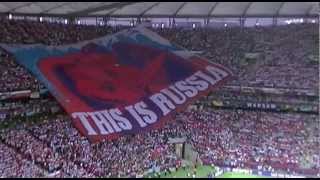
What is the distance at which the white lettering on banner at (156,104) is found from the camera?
3294 cm

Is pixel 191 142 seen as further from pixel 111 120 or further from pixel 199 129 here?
pixel 111 120

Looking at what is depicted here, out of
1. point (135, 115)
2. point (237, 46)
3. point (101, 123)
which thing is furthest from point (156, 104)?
point (237, 46)

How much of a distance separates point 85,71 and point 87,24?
8.36 meters

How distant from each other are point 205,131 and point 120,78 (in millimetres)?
6407

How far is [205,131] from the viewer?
34969 millimetres

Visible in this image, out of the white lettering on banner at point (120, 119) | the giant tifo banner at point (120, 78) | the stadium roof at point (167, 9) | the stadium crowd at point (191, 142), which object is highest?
the stadium roof at point (167, 9)

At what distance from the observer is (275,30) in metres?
41.3

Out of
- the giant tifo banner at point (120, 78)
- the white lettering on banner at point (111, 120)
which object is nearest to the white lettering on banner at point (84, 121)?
the giant tifo banner at point (120, 78)

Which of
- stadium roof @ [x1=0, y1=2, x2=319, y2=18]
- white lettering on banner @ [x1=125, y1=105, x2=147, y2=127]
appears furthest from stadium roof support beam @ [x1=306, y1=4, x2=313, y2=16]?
white lettering on banner @ [x1=125, y1=105, x2=147, y2=127]

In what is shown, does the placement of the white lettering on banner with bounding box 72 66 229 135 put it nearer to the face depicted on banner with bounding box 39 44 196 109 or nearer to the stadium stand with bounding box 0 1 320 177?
the face depicted on banner with bounding box 39 44 196 109

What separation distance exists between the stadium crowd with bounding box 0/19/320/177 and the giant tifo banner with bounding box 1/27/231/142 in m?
A: 0.73

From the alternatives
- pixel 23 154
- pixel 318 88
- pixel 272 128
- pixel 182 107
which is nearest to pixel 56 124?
pixel 23 154

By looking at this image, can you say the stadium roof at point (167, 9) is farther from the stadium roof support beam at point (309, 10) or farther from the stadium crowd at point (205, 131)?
the stadium crowd at point (205, 131)

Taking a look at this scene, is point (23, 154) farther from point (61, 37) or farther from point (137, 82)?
point (61, 37)
